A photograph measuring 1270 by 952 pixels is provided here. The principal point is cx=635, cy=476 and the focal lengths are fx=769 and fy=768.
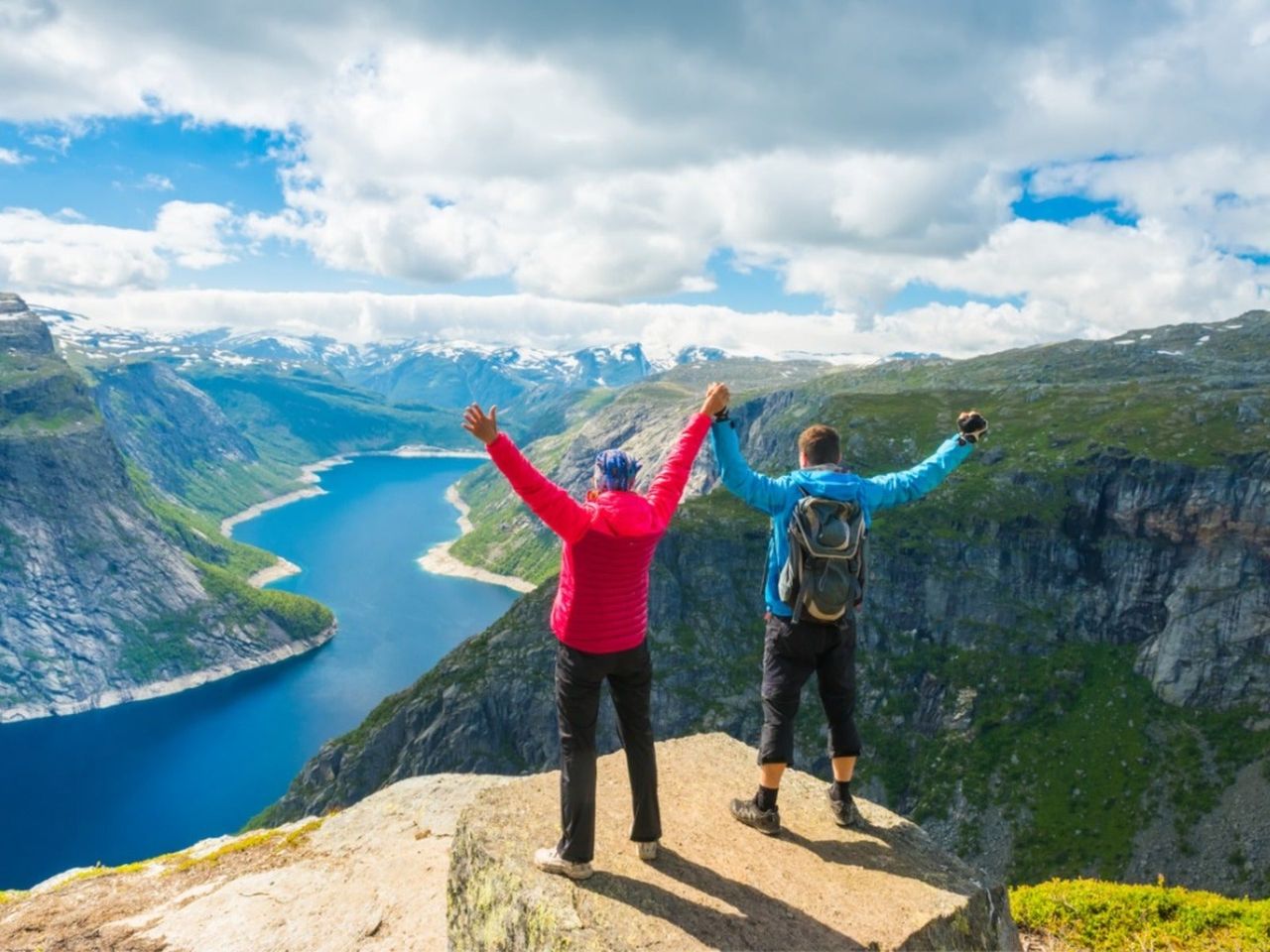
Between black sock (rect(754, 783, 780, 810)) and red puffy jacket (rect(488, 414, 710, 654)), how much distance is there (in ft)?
13.1

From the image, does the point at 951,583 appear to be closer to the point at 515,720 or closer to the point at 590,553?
the point at 515,720

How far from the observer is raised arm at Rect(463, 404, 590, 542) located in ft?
32.4

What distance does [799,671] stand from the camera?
12.2m

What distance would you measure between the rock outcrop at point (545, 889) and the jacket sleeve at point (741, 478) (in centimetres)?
556

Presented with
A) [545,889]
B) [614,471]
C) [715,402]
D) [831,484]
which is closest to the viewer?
[545,889]

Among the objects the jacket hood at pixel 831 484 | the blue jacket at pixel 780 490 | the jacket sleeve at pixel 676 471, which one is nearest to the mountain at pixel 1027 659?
the blue jacket at pixel 780 490

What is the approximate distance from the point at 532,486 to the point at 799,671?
17.6ft

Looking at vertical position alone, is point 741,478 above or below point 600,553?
above

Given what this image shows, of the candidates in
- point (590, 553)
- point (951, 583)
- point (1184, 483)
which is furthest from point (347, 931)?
point (1184, 483)

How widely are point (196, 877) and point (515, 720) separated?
6493 inches

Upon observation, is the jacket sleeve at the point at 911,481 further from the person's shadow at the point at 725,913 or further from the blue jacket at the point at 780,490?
the person's shadow at the point at 725,913

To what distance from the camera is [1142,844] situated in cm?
12375

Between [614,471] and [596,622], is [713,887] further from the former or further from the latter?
[614,471]

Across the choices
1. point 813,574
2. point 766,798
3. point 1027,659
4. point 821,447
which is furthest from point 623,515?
point 1027,659
